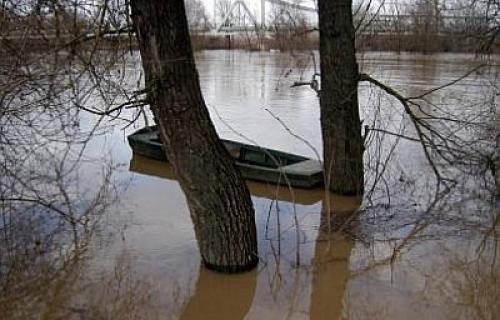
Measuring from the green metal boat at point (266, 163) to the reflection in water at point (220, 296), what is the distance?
66.4 inches

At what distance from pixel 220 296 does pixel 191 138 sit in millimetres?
1263

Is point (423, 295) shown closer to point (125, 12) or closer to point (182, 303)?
point (182, 303)

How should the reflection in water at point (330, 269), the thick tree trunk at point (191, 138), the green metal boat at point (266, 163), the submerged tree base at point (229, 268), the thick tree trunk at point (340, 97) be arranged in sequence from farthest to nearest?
the green metal boat at point (266, 163)
the thick tree trunk at point (340, 97)
the submerged tree base at point (229, 268)
the reflection in water at point (330, 269)
the thick tree trunk at point (191, 138)

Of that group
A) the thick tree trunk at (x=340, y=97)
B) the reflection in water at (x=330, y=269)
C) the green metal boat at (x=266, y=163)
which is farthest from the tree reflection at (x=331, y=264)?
the green metal boat at (x=266, y=163)

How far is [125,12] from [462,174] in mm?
4866

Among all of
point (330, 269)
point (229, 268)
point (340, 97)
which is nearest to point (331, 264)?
point (330, 269)

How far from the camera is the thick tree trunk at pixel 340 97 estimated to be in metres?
6.09

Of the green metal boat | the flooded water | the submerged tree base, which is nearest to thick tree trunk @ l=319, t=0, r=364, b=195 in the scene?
the flooded water

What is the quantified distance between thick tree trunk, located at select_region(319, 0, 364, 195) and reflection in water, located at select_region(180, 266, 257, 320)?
174 centimetres

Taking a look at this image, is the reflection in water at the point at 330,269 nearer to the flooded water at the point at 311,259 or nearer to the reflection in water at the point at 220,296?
the flooded water at the point at 311,259

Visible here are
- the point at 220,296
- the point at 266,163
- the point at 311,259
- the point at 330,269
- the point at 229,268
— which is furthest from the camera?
the point at 266,163

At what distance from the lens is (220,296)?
4.53 metres

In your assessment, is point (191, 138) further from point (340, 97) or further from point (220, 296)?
point (340, 97)

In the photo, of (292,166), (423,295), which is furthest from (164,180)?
(423,295)
